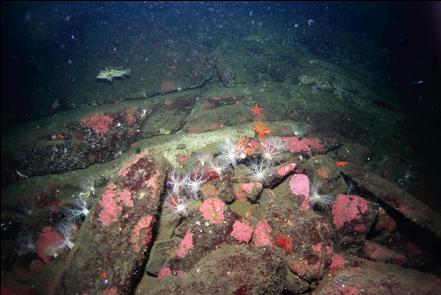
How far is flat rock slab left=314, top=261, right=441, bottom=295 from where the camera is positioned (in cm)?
324

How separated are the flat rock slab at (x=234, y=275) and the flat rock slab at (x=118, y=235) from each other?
0.53m

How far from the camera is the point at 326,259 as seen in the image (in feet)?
12.2

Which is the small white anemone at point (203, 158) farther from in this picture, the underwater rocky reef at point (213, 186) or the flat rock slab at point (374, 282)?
the flat rock slab at point (374, 282)

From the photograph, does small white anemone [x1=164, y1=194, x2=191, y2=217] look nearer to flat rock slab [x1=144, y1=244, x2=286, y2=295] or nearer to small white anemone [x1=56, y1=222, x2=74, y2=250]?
flat rock slab [x1=144, y1=244, x2=286, y2=295]

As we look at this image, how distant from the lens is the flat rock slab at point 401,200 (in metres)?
4.45

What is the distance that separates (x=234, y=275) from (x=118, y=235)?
1.66 m

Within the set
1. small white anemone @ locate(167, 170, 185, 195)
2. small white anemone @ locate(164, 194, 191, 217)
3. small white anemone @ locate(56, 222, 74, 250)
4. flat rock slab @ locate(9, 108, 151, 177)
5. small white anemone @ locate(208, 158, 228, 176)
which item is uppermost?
small white anemone @ locate(208, 158, 228, 176)

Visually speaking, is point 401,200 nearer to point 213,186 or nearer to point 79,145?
point 213,186

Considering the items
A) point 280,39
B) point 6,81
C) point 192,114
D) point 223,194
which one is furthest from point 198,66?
point 6,81

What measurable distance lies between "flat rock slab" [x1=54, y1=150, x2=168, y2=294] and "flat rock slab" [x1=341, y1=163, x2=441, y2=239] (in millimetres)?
3591

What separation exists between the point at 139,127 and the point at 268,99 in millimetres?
3688

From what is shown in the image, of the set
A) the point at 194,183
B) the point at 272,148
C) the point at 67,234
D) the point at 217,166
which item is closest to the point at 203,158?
the point at 217,166

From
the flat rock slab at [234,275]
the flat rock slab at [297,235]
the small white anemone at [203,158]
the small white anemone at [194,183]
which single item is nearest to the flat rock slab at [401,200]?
the flat rock slab at [297,235]

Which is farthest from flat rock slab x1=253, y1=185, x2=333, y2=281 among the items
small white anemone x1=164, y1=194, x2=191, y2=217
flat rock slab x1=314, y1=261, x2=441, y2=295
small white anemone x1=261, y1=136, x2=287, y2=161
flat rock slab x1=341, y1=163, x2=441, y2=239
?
flat rock slab x1=341, y1=163, x2=441, y2=239
